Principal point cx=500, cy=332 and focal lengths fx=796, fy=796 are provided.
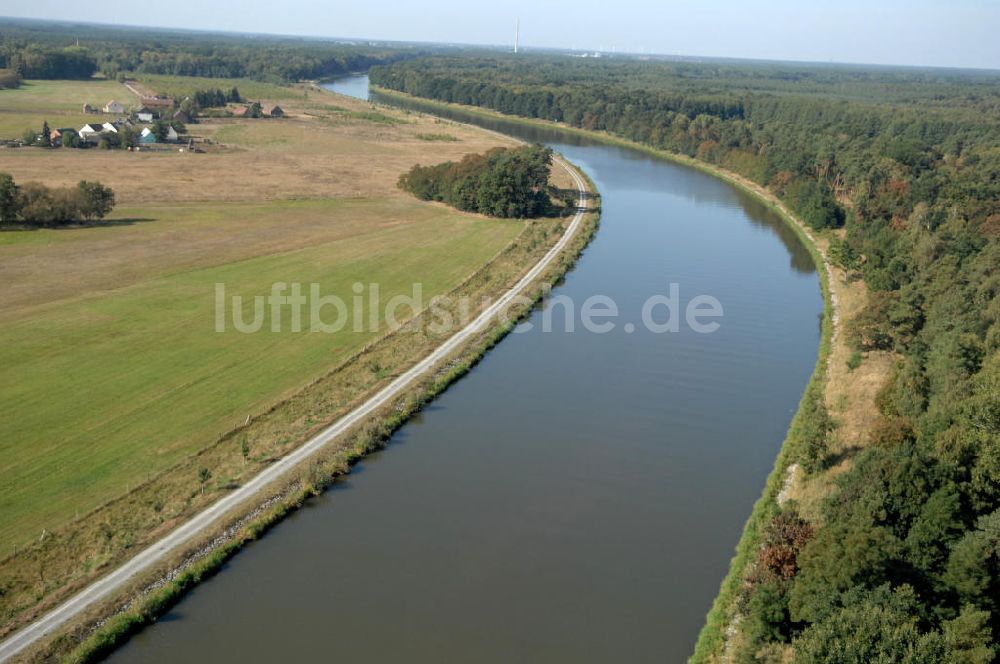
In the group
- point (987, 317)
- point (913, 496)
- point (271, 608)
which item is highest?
point (987, 317)

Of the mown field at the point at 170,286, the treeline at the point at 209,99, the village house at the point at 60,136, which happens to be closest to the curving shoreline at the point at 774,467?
the mown field at the point at 170,286

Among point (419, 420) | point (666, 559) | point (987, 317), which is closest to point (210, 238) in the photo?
point (419, 420)

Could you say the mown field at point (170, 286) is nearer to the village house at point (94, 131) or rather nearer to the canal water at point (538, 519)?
the village house at point (94, 131)

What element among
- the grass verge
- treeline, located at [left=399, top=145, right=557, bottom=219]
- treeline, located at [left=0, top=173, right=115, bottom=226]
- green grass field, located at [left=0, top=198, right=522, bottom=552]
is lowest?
the grass verge

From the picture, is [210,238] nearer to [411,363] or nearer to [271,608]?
[411,363]

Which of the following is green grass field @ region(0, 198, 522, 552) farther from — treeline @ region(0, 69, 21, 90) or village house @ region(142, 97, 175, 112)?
treeline @ region(0, 69, 21, 90)

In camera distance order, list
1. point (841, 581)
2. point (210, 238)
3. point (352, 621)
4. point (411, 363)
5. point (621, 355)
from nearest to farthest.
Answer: point (841, 581), point (352, 621), point (411, 363), point (621, 355), point (210, 238)

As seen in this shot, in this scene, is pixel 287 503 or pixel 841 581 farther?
pixel 287 503

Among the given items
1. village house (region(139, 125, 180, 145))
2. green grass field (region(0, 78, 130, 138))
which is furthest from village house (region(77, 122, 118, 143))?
green grass field (region(0, 78, 130, 138))
